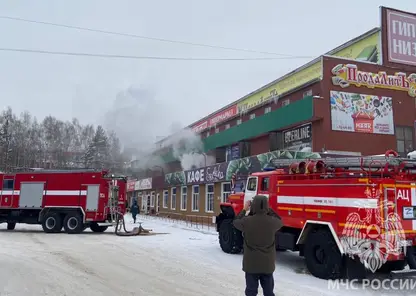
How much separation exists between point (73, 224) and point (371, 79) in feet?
63.5

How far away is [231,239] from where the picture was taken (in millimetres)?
12477

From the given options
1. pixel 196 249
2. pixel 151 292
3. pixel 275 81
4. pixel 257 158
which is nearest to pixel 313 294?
pixel 151 292

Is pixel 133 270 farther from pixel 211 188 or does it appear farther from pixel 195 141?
pixel 195 141

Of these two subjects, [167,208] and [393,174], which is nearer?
[393,174]

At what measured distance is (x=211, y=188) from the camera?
28.3m

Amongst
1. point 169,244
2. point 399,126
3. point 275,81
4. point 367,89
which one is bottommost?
point 169,244

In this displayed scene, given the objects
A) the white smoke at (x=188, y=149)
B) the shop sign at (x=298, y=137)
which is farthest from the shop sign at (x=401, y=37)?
the white smoke at (x=188, y=149)

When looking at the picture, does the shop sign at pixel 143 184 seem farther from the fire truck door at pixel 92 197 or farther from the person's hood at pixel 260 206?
the person's hood at pixel 260 206

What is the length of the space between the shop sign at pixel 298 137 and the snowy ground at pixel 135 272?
11594 millimetres

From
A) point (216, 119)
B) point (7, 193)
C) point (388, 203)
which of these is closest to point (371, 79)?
point (216, 119)

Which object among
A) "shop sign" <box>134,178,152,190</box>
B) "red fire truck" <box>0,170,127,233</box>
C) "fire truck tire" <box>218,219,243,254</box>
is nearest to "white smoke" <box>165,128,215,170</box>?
"shop sign" <box>134,178,152,190</box>

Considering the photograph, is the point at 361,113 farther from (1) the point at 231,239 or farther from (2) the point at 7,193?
(2) the point at 7,193

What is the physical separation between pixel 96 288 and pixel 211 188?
2112 cm

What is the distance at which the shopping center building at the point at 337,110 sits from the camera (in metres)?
22.4
